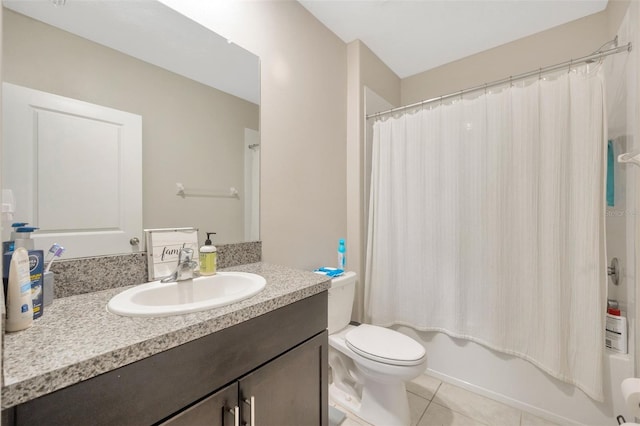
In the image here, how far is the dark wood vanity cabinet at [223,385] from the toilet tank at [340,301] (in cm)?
48

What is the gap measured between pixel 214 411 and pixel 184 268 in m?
0.52

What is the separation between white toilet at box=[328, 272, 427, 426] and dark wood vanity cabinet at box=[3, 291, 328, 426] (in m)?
0.36

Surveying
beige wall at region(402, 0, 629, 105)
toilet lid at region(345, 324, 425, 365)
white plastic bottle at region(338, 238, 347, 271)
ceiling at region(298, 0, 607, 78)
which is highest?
ceiling at region(298, 0, 607, 78)

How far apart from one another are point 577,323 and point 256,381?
157cm

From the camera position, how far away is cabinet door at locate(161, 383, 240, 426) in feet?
2.20

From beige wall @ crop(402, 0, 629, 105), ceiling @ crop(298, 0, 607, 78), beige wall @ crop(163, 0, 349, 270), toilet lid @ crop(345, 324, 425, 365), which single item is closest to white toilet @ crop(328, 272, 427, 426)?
toilet lid @ crop(345, 324, 425, 365)

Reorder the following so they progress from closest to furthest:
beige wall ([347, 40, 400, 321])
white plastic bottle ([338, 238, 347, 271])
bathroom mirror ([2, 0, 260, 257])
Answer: bathroom mirror ([2, 0, 260, 257]) → white plastic bottle ([338, 238, 347, 271]) → beige wall ([347, 40, 400, 321])

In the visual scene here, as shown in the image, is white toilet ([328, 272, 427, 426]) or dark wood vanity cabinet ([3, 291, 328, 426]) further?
white toilet ([328, 272, 427, 426])

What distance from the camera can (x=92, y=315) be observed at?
0.73 meters

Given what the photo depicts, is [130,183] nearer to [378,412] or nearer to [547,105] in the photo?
[378,412]

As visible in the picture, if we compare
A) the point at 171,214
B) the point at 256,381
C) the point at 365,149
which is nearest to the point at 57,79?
the point at 171,214

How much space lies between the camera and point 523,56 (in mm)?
2047

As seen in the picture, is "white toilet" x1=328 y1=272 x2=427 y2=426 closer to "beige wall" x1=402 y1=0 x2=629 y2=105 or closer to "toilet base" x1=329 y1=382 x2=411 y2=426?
"toilet base" x1=329 y1=382 x2=411 y2=426

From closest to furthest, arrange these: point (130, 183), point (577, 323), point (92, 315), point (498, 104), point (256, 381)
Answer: point (92, 315)
point (256, 381)
point (130, 183)
point (577, 323)
point (498, 104)
